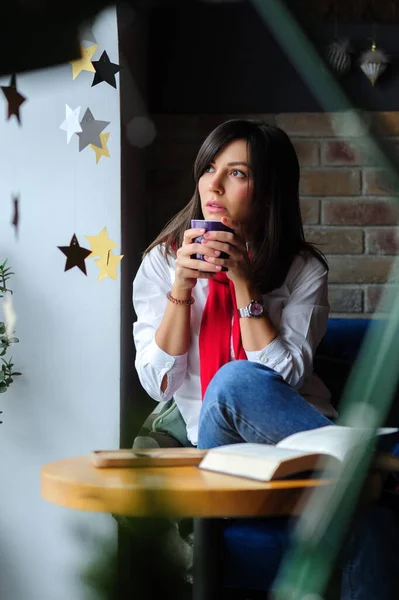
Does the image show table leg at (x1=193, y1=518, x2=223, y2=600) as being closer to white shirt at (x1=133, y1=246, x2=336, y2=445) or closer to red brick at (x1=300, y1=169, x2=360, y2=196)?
white shirt at (x1=133, y1=246, x2=336, y2=445)

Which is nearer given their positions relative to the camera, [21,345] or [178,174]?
[21,345]

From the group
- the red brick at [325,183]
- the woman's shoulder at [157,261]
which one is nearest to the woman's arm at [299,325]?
the woman's shoulder at [157,261]

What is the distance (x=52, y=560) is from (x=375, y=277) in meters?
1.10

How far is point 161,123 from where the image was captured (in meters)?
2.32

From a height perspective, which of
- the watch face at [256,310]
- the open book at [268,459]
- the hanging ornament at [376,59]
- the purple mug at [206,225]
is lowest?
the open book at [268,459]

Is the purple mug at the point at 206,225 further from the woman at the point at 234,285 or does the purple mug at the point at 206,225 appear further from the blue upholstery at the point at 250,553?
the blue upholstery at the point at 250,553

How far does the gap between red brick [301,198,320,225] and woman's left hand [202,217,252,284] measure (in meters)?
0.84

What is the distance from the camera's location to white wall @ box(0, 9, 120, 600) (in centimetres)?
189

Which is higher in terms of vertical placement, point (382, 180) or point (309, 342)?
point (382, 180)

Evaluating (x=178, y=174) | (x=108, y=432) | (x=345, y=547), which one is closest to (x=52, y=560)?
(x=108, y=432)

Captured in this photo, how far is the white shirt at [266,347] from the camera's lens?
5.15 feet

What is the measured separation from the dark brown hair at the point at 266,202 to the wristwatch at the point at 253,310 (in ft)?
0.41

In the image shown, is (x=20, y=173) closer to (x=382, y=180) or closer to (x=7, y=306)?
(x=7, y=306)

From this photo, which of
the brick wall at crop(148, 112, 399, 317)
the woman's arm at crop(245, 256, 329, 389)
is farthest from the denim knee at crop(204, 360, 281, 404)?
the brick wall at crop(148, 112, 399, 317)
